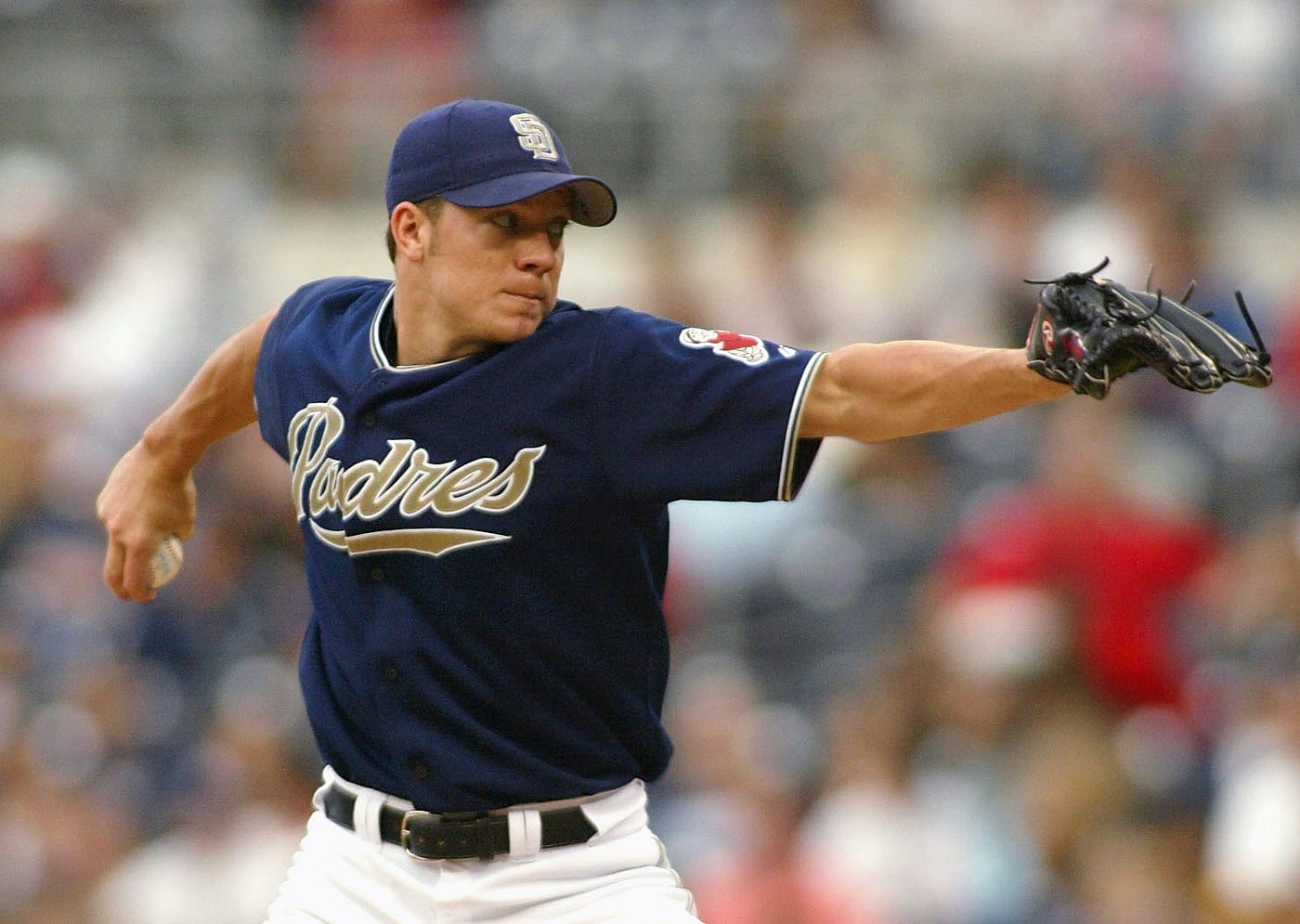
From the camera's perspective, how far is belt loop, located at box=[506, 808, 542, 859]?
3418mm

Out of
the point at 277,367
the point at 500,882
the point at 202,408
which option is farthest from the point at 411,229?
the point at 500,882

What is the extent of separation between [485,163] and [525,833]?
3.68 ft

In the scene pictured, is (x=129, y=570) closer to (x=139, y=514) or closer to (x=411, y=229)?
(x=139, y=514)

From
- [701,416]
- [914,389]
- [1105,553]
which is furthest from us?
[1105,553]

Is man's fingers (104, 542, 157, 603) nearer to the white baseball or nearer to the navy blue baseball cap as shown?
the white baseball

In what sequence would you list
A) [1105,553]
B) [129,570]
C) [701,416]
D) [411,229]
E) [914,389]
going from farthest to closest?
[1105,553]
[129,570]
[411,229]
[701,416]
[914,389]

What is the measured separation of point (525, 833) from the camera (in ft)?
11.2

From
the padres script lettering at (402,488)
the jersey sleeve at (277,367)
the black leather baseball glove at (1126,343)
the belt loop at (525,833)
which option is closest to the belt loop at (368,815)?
the belt loop at (525,833)

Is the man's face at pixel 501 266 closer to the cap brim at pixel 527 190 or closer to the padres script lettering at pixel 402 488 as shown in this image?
the cap brim at pixel 527 190

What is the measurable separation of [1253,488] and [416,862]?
4.05 metres

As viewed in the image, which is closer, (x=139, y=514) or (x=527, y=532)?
(x=527, y=532)

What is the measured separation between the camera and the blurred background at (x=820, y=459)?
20.3 feet

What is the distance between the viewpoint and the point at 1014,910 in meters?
6.03

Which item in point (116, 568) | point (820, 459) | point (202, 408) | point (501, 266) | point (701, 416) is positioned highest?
point (501, 266)
